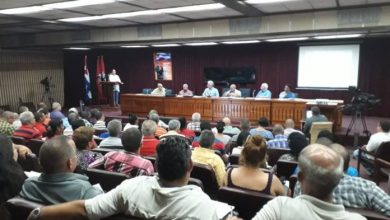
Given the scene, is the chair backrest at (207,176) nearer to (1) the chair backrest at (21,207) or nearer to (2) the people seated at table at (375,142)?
(1) the chair backrest at (21,207)

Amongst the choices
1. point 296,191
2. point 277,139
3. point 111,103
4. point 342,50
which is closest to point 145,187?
point 296,191

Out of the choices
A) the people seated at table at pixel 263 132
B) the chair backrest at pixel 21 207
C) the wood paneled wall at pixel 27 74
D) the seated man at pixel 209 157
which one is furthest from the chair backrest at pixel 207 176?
the wood paneled wall at pixel 27 74

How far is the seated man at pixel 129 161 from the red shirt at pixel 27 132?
86.5 inches

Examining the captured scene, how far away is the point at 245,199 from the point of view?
2.13 meters

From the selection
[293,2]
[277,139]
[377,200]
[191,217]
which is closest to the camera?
[191,217]

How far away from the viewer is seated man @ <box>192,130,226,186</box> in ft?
10.0

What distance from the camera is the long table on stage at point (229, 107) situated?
26.5ft

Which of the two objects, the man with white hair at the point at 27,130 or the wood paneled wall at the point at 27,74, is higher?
the wood paneled wall at the point at 27,74

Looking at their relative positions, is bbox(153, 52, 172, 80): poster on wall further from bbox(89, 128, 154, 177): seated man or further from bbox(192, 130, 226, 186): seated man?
bbox(89, 128, 154, 177): seated man

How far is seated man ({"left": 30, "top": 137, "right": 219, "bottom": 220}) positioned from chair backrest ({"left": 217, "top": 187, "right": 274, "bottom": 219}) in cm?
69

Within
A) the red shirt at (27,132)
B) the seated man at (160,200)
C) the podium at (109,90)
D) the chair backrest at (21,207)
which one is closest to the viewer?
the seated man at (160,200)

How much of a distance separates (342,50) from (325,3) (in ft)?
13.8

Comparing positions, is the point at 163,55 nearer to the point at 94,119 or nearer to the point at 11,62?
the point at 11,62

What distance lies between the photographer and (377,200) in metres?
2.03
